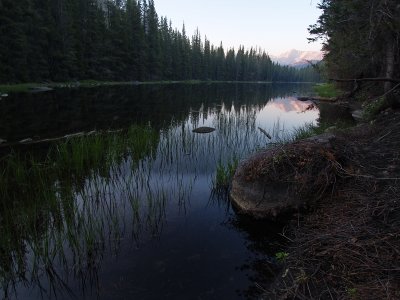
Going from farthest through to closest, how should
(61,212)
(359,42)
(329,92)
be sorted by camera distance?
(329,92) → (359,42) → (61,212)

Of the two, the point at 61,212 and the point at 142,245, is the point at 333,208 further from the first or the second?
the point at 61,212

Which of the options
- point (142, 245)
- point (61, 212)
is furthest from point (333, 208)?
point (61, 212)

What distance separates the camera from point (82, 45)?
178 feet

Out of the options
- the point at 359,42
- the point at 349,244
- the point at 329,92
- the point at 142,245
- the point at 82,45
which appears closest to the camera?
the point at 349,244

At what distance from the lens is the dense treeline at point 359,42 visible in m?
9.43

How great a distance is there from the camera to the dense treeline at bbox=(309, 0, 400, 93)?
9.43 m

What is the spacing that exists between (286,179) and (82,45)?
57.4m

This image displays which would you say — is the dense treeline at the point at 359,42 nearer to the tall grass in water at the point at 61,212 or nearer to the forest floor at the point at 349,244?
the forest floor at the point at 349,244

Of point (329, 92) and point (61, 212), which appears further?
point (329, 92)

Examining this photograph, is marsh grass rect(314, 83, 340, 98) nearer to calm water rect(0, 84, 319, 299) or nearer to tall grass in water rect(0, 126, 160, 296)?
calm water rect(0, 84, 319, 299)

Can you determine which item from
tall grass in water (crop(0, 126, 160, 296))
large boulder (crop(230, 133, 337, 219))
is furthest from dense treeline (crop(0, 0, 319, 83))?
large boulder (crop(230, 133, 337, 219))

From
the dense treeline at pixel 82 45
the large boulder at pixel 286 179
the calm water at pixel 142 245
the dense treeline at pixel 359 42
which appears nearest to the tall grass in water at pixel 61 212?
the calm water at pixel 142 245

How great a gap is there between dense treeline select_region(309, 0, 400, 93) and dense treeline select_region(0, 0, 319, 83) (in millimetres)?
36615

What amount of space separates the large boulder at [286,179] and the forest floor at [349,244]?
0.26 m
